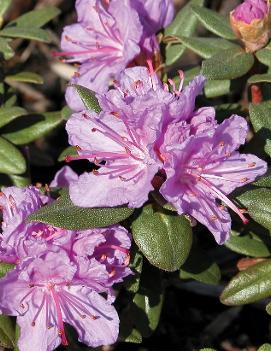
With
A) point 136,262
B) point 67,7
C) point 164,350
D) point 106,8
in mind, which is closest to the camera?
point 136,262

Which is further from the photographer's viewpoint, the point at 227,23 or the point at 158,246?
the point at 227,23

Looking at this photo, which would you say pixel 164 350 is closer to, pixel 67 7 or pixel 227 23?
pixel 227 23

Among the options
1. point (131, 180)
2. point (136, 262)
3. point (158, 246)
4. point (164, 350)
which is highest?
point (131, 180)

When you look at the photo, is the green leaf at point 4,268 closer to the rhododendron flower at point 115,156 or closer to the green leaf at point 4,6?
the rhododendron flower at point 115,156

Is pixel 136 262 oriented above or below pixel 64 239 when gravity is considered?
below

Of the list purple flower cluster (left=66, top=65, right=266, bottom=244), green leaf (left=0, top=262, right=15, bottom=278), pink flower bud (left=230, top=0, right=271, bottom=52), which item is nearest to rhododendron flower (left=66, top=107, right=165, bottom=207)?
purple flower cluster (left=66, top=65, right=266, bottom=244)

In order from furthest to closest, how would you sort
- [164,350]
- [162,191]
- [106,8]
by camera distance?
[164,350]
[106,8]
[162,191]

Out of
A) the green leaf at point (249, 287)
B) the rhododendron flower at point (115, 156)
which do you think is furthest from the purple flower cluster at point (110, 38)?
the green leaf at point (249, 287)

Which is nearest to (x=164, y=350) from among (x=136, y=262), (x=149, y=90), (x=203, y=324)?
(x=203, y=324)
